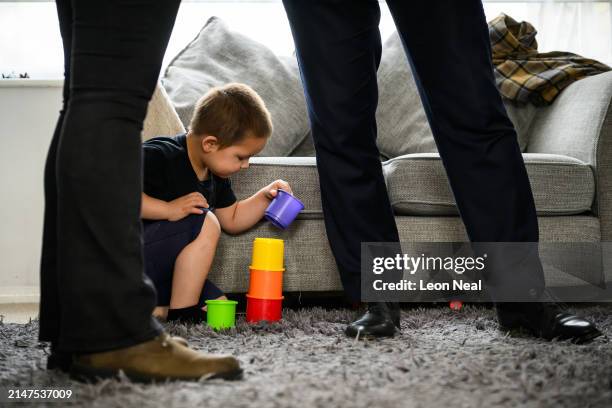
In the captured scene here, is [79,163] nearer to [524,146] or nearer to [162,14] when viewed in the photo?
[162,14]

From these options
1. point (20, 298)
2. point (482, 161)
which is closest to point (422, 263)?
point (482, 161)

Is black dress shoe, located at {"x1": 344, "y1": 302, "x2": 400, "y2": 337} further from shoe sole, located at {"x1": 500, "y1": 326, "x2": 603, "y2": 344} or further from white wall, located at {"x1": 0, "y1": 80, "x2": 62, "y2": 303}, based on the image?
white wall, located at {"x1": 0, "y1": 80, "x2": 62, "y2": 303}

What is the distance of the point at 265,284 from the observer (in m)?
1.43

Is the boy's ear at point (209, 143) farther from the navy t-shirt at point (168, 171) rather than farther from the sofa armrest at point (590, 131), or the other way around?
the sofa armrest at point (590, 131)

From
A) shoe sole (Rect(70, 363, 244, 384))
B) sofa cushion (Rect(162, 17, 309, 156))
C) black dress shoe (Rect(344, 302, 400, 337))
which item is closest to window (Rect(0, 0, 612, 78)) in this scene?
sofa cushion (Rect(162, 17, 309, 156))

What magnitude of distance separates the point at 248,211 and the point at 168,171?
0.78 ft

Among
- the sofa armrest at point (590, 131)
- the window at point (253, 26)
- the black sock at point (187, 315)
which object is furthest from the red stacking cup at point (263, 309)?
the window at point (253, 26)

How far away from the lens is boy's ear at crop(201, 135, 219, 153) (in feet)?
4.69

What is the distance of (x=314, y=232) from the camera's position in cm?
164

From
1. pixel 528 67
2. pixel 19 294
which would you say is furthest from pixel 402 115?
pixel 19 294

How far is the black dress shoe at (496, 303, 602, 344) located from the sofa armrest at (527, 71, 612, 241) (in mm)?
646

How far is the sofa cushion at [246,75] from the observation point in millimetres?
2111

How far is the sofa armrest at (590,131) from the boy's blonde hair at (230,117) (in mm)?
898

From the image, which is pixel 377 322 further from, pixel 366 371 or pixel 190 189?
pixel 190 189
